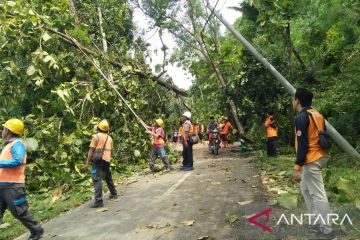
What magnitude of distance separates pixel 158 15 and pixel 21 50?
287 inches

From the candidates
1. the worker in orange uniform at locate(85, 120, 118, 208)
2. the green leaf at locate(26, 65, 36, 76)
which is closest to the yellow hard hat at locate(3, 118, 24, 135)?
the worker in orange uniform at locate(85, 120, 118, 208)

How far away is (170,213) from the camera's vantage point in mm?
7047

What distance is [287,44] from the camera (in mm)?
12656

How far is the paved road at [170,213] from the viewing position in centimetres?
587

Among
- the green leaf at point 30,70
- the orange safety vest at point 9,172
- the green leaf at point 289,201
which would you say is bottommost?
the green leaf at point 289,201

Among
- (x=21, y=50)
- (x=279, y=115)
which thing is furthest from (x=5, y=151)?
(x=279, y=115)

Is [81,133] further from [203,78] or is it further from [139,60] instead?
[203,78]

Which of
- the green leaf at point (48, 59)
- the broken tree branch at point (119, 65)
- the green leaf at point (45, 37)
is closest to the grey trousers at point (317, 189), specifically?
the green leaf at point (48, 59)

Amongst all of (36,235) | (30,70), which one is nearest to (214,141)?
(30,70)

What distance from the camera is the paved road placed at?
587 cm

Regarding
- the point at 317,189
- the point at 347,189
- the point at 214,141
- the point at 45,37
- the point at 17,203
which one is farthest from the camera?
the point at 214,141

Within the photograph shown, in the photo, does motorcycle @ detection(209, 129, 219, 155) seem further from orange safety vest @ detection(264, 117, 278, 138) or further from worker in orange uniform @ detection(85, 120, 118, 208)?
worker in orange uniform @ detection(85, 120, 118, 208)

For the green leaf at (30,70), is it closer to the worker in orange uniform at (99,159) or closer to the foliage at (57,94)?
the foliage at (57,94)

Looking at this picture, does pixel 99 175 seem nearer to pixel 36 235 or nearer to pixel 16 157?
pixel 36 235
